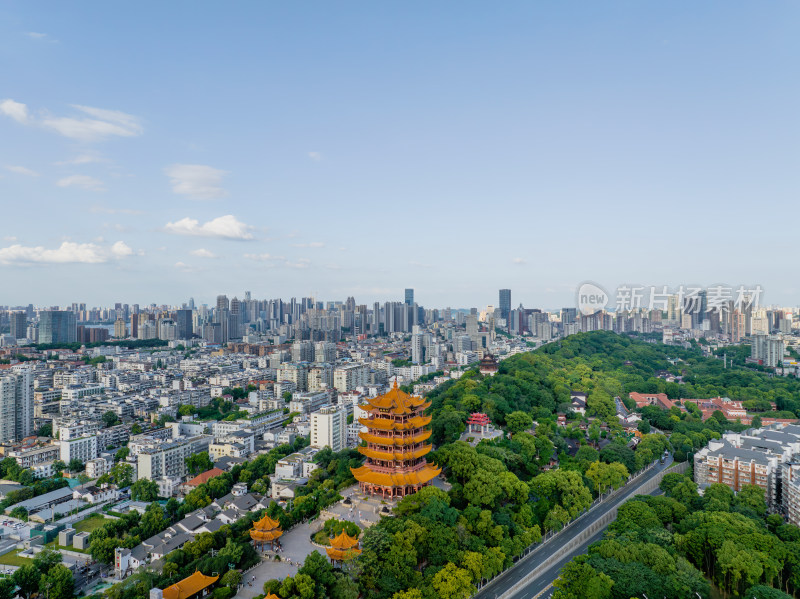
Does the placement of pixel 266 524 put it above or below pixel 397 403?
below

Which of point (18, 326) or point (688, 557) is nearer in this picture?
point (688, 557)

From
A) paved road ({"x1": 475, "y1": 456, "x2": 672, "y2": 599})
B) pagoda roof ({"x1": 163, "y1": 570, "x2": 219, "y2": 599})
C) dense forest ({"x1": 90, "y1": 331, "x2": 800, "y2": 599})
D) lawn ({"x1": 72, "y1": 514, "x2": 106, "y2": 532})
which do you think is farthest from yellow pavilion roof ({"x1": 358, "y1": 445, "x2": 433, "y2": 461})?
lawn ({"x1": 72, "y1": 514, "x2": 106, "y2": 532})

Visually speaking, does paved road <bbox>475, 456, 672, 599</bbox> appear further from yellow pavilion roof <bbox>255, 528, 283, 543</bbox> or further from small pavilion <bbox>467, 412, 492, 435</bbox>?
yellow pavilion roof <bbox>255, 528, 283, 543</bbox>

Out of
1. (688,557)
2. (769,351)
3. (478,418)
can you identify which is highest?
(769,351)

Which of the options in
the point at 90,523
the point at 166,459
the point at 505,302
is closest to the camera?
the point at 90,523

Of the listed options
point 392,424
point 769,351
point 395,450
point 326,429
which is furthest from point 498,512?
point 769,351

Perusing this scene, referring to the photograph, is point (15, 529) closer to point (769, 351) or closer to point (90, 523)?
point (90, 523)

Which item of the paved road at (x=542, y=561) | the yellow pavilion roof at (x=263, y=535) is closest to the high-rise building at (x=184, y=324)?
A: the yellow pavilion roof at (x=263, y=535)

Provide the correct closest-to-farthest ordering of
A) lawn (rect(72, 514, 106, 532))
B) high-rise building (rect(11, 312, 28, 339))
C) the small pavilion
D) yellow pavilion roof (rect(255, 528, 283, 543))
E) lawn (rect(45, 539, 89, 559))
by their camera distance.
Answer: yellow pavilion roof (rect(255, 528, 283, 543)) → lawn (rect(45, 539, 89, 559)) → lawn (rect(72, 514, 106, 532)) → the small pavilion → high-rise building (rect(11, 312, 28, 339))
